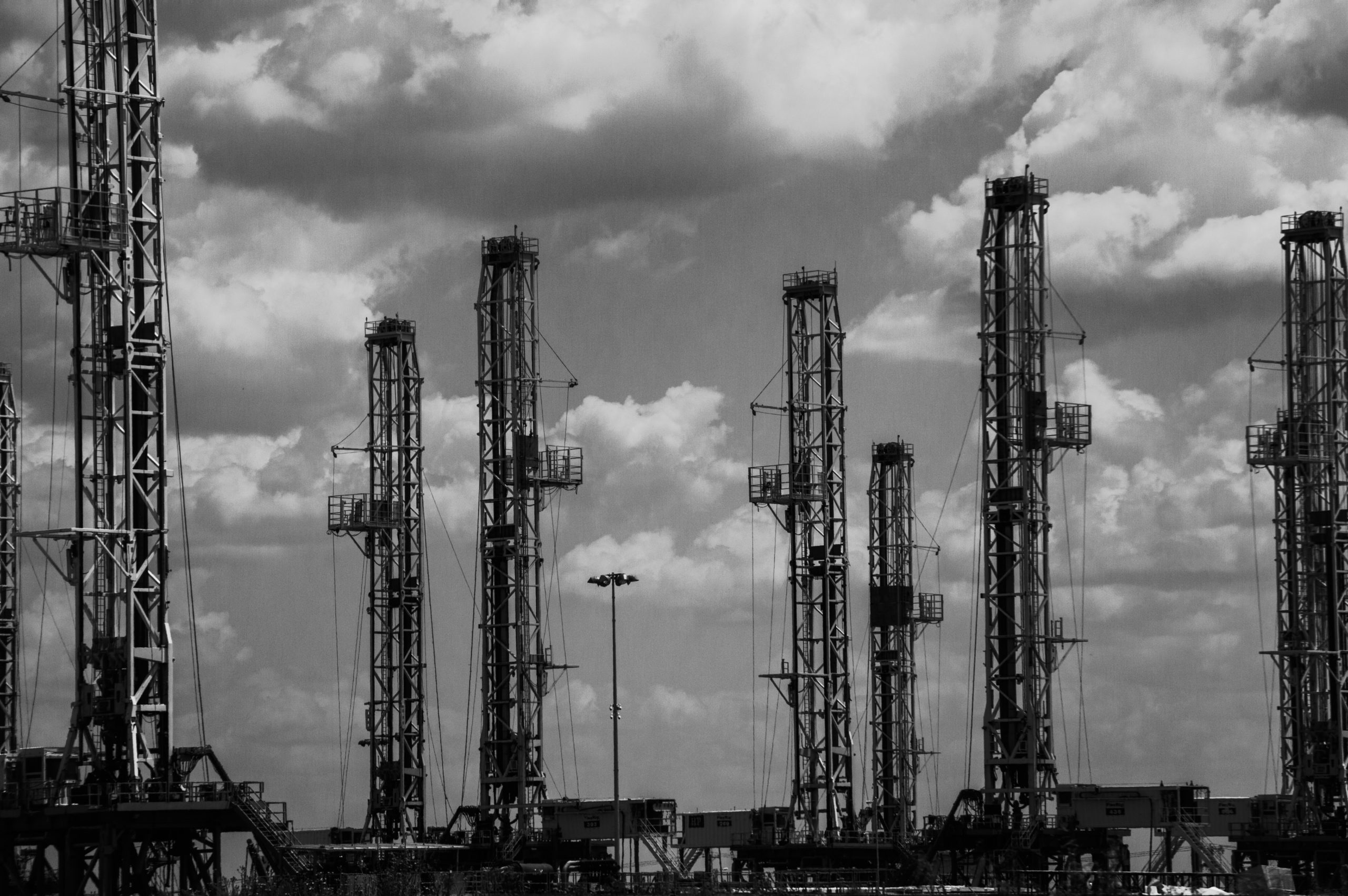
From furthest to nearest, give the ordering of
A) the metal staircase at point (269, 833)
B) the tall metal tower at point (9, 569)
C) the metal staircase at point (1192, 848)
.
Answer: the tall metal tower at point (9, 569)
the metal staircase at point (1192, 848)
the metal staircase at point (269, 833)

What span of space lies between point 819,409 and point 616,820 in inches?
1343

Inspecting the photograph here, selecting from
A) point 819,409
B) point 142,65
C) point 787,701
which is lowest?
point 787,701

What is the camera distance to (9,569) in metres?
129

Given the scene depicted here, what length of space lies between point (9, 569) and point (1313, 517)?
71.8 m

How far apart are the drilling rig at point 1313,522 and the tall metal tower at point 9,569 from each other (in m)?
67.9

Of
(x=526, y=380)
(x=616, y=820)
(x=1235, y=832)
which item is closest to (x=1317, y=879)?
(x=1235, y=832)

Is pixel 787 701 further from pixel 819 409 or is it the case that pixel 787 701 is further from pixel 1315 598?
pixel 1315 598

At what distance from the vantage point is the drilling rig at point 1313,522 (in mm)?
119875

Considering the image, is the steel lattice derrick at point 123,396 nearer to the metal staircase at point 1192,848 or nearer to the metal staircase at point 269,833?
the metal staircase at point 269,833

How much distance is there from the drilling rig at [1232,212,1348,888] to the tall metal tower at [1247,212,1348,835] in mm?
62

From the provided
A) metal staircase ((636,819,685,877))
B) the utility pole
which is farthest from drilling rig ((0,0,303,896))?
metal staircase ((636,819,685,877))

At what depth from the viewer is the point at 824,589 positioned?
396ft

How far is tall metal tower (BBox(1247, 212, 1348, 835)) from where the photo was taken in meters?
120

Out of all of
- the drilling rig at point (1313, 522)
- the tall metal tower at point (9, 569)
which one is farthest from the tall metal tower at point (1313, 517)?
the tall metal tower at point (9, 569)
